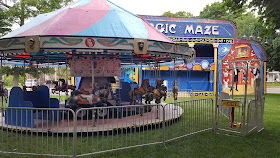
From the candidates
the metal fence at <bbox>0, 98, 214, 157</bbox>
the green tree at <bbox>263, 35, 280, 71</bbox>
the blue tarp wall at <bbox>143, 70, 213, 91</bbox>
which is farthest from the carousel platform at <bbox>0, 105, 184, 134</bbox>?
the green tree at <bbox>263, 35, 280, 71</bbox>

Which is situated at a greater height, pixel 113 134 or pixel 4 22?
pixel 4 22

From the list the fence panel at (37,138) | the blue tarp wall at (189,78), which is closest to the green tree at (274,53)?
the blue tarp wall at (189,78)

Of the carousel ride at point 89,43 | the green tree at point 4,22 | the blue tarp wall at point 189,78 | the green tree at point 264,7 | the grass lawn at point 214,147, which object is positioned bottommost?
the grass lawn at point 214,147

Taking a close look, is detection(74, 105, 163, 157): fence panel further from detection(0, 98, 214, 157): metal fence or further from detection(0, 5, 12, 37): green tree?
detection(0, 5, 12, 37): green tree

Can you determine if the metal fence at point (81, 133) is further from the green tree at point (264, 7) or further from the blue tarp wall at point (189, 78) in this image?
the blue tarp wall at point (189, 78)

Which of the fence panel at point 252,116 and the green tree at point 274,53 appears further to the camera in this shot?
the green tree at point 274,53

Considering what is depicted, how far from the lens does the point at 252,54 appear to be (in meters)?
22.3

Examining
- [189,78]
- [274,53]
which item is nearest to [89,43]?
[189,78]

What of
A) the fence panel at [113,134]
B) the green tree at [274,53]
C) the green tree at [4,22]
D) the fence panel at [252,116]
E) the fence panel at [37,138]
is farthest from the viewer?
the green tree at [274,53]

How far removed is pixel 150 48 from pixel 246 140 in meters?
3.75

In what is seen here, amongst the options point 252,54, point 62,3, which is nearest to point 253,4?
point 252,54

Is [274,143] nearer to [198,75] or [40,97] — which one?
[40,97]

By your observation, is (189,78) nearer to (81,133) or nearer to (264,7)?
(264,7)

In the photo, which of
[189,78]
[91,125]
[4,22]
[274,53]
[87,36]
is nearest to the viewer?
[87,36]
